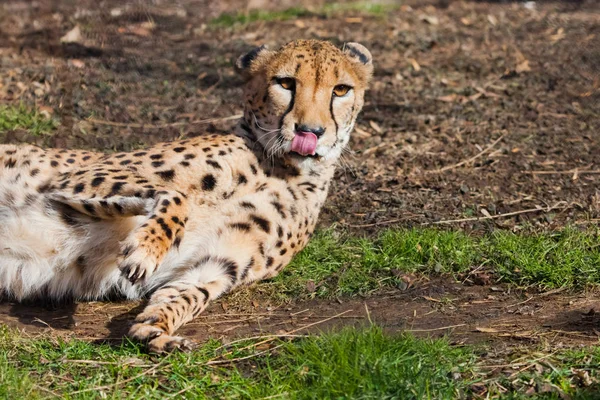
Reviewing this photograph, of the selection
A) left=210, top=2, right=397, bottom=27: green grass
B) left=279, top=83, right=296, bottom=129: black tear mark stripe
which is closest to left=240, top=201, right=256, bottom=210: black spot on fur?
left=279, top=83, right=296, bottom=129: black tear mark stripe

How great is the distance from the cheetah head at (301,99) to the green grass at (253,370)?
3.98 feet

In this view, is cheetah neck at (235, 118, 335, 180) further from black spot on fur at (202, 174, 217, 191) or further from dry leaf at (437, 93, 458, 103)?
dry leaf at (437, 93, 458, 103)

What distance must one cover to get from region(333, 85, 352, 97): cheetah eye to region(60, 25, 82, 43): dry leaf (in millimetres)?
3883

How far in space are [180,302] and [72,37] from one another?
456 cm

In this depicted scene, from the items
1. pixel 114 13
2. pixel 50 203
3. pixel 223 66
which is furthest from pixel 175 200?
pixel 114 13

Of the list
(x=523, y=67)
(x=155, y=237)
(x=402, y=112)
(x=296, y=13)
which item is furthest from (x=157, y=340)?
(x=296, y=13)

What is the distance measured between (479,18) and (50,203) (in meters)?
6.03

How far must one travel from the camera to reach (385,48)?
25.4 ft

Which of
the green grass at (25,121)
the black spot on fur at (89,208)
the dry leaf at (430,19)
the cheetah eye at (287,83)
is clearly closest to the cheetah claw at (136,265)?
the black spot on fur at (89,208)

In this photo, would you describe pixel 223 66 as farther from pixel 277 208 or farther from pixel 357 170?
pixel 277 208

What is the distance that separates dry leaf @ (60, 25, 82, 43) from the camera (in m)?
7.54

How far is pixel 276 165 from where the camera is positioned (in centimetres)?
445

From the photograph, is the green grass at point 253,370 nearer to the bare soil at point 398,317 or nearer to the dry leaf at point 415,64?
the bare soil at point 398,317

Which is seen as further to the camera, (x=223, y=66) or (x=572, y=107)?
(x=223, y=66)
